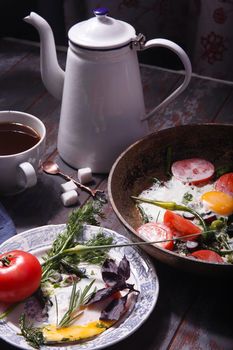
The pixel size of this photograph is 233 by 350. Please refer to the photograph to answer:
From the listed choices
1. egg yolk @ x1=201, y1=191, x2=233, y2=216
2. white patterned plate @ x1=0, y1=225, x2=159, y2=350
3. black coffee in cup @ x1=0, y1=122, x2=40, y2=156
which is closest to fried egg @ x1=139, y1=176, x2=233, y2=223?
egg yolk @ x1=201, y1=191, x2=233, y2=216

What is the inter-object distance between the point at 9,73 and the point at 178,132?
540 millimetres

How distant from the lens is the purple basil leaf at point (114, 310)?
30.2 inches

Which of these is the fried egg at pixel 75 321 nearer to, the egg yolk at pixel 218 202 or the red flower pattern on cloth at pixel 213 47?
the egg yolk at pixel 218 202

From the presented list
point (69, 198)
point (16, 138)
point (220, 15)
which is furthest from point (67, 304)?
point (220, 15)

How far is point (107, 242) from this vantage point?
88 centimetres

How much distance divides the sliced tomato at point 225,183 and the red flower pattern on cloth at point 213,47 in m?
0.58

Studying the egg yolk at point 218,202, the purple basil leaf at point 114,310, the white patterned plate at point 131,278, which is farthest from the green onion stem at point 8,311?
the egg yolk at point 218,202

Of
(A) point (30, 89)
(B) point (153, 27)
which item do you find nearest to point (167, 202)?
(A) point (30, 89)

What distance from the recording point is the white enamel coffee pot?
98 cm

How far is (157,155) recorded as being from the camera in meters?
1.07

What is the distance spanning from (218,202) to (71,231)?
10.0 inches

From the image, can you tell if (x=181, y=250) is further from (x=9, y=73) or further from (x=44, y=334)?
(x=9, y=73)

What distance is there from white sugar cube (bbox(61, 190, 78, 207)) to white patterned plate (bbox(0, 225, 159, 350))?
106 millimetres

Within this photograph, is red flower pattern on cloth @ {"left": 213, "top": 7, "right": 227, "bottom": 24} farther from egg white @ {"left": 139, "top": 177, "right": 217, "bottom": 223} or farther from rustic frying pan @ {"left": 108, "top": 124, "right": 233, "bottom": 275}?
egg white @ {"left": 139, "top": 177, "right": 217, "bottom": 223}
